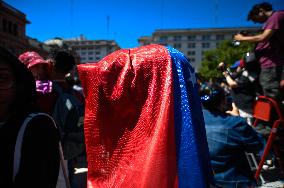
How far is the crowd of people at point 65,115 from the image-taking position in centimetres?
113

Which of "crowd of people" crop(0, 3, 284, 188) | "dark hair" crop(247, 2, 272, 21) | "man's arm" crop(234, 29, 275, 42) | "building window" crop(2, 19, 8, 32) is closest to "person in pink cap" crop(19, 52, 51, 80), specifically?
"crowd of people" crop(0, 3, 284, 188)

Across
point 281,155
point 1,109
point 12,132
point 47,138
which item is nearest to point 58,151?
point 47,138

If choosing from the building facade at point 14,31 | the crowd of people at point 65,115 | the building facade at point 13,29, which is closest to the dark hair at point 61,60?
the crowd of people at point 65,115

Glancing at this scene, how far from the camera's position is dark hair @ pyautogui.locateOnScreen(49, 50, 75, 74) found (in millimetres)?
2758

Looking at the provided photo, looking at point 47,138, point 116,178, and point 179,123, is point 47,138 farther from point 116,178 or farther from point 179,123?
point 179,123

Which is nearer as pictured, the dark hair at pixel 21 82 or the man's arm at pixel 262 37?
the dark hair at pixel 21 82

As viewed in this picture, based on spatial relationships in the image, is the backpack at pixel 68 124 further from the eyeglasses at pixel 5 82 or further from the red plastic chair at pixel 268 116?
the red plastic chair at pixel 268 116

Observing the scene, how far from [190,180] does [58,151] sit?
1.94ft

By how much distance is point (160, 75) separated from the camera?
124cm

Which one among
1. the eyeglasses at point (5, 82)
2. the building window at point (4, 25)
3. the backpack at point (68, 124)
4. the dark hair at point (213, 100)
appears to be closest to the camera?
the eyeglasses at point (5, 82)

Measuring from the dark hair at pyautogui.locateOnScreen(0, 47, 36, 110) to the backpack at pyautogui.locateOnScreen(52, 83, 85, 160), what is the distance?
98cm

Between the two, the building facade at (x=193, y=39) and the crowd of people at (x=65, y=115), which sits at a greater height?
the building facade at (x=193, y=39)

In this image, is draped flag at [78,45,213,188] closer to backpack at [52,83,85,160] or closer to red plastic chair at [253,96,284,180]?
backpack at [52,83,85,160]

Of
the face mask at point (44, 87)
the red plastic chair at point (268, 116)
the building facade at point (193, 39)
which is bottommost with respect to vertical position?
the red plastic chair at point (268, 116)
